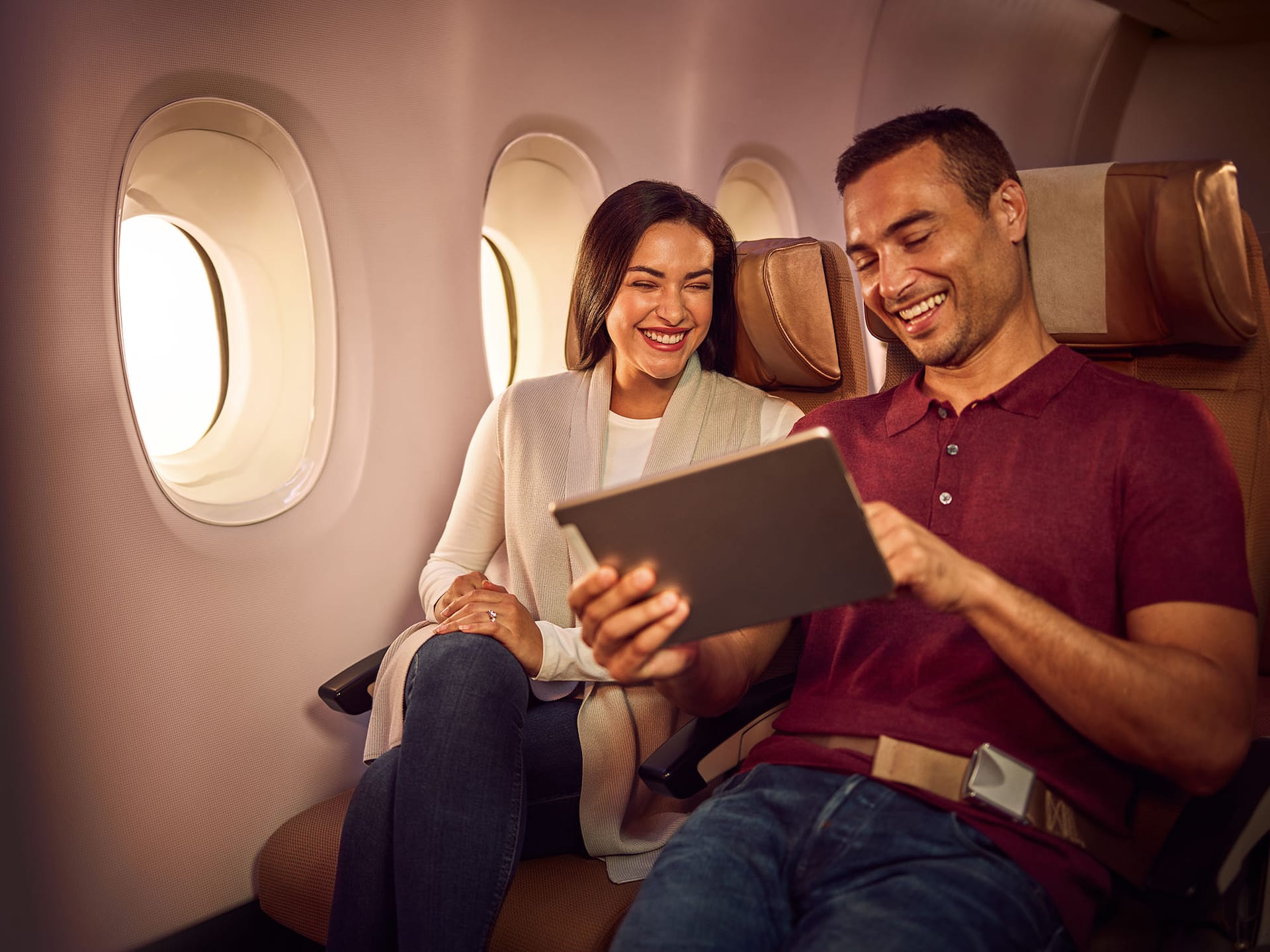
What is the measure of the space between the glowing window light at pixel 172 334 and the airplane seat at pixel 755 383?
102 centimetres

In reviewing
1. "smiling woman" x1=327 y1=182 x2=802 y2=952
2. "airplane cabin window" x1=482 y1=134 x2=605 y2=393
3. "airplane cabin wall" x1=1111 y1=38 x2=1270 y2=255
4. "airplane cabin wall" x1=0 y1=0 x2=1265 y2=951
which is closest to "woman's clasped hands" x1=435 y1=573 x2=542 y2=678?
"smiling woman" x1=327 y1=182 x2=802 y2=952

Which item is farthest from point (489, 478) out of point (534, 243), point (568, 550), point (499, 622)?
point (534, 243)

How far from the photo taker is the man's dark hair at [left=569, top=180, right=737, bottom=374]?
6.59 feet

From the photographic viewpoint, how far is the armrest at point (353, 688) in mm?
1829

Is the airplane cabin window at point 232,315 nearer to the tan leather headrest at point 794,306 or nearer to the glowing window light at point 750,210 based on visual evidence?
the tan leather headrest at point 794,306

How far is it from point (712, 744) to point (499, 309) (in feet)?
8.04

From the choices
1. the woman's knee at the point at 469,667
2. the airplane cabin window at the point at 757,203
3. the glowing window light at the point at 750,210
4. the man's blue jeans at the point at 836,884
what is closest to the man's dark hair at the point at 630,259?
the woman's knee at the point at 469,667

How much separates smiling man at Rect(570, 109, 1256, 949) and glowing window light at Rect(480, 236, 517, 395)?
211cm

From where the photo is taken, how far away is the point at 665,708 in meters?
1.78

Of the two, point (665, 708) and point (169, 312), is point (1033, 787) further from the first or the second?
point (169, 312)

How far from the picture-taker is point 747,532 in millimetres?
980

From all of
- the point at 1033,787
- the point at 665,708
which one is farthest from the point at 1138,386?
the point at 665,708

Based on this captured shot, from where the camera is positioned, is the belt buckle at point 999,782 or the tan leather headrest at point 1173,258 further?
the tan leather headrest at point 1173,258

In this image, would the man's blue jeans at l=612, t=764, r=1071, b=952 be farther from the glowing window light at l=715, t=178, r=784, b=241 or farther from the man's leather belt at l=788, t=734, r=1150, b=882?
the glowing window light at l=715, t=178, r=784, b=241
